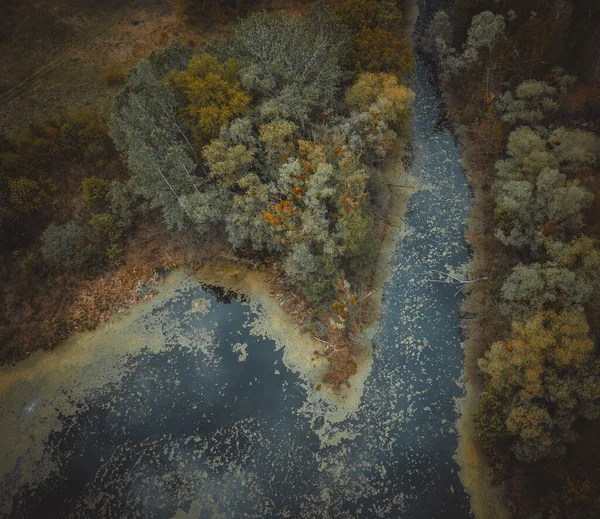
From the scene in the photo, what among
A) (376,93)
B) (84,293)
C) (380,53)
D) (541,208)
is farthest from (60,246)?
(541,208)

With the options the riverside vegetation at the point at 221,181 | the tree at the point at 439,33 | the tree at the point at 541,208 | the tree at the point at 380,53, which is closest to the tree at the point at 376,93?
the riverside vegetation at the point at 221,181

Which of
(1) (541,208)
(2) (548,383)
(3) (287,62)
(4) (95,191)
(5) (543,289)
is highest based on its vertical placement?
(3) (287,62)

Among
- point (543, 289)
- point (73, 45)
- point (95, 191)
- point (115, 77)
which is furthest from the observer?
point (73, 45)

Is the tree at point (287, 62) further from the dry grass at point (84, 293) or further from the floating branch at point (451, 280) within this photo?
the floating branch at point (451, 280)

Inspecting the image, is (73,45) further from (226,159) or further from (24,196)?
(226,159)

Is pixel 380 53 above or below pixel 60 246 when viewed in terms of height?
above

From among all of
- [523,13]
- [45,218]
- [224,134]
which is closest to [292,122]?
[224,134]

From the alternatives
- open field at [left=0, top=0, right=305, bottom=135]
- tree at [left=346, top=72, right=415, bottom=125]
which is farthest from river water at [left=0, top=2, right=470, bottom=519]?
open field at [left=0, top=0, right=305, bottom=135]
